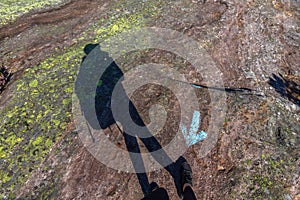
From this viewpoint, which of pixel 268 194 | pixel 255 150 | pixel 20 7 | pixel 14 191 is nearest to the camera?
pixel 14 191

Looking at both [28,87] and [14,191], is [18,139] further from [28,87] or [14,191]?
[28,87]

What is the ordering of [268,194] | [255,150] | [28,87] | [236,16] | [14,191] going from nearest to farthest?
1. [14,191]
2. [268,194]
3. [255,150]
4. [28,87]
5. [236,16]

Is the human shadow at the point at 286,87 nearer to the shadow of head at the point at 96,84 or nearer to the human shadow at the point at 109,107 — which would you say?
the human shadow at the point at 109,107

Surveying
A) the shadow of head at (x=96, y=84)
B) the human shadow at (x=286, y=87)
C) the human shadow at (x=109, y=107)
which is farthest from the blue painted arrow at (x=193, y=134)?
the human shadow at (x=286, y=87)

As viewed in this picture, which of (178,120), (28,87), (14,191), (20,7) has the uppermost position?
(20,7)

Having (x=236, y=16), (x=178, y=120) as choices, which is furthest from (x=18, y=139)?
(x=236, y=16)

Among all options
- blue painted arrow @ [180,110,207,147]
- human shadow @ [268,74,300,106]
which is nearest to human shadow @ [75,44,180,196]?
blue painted arrow @ [180,110,207,147]

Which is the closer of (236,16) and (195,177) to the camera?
(195,177)

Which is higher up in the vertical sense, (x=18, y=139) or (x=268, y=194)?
(x=18, y=139)
